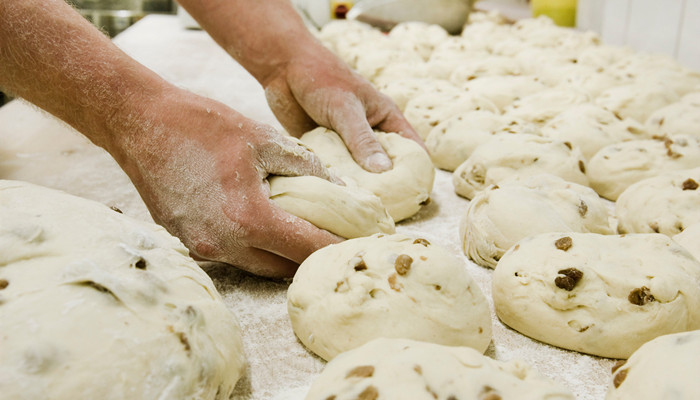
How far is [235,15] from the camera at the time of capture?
2.39 metres

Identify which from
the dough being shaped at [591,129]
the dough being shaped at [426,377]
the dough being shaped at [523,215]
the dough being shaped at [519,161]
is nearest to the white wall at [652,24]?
the dough being shaped at [591,129]

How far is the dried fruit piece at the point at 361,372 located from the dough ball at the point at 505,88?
2307mm

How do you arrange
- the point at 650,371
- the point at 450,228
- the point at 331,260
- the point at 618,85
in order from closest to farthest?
the point at 650,371
the point at 331,260
the point at 450,228
the point at 618,85

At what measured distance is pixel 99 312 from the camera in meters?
0.99

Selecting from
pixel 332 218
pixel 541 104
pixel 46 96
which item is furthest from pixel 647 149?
pixel 46 96

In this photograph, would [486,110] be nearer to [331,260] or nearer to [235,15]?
[235,15]

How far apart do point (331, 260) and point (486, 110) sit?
1.63 meters

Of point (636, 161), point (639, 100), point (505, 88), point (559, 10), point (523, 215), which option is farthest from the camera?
point (559, 10)

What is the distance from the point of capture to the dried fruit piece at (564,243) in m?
1.43

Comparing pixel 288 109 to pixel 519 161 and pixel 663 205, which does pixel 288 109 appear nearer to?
pixel 519 161

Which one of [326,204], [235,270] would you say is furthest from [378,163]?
[235,270]

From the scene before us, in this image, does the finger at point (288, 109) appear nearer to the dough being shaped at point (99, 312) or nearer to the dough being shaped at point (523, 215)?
the dough being shaped at point (523, 215)

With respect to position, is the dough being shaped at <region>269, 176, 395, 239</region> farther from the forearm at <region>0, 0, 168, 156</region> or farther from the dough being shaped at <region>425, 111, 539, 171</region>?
the dough being shaped at <region>425, 111, 539, 171</region>

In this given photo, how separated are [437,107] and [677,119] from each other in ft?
3.44
